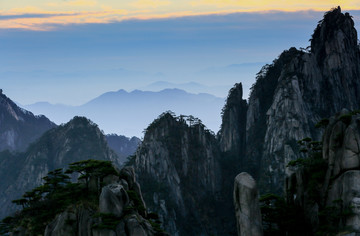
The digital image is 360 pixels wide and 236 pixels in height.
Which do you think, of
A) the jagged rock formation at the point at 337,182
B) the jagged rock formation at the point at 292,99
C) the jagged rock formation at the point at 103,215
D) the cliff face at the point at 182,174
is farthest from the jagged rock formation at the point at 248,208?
the jagged rock formation at the point at 292,99

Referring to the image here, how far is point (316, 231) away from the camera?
6550cm

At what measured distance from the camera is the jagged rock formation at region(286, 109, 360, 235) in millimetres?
61281

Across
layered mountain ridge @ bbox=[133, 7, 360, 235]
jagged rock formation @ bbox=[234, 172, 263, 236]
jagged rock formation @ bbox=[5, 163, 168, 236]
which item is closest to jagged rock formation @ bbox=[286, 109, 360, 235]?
jagged rock formation @ bbox=[234, 172, 263, 236]

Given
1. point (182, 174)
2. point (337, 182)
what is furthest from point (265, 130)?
point (337, 182)

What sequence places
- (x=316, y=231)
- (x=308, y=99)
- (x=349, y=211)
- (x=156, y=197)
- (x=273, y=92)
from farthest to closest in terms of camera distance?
1. (x=273, y=92)
2. (x=308, y=99)
3. (x=156, y=197)
4. (x=316, y=231)
5. (x=349, y=211)

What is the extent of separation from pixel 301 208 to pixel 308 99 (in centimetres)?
8364

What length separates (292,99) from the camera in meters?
142

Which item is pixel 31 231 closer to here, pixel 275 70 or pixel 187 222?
pixel 187 222

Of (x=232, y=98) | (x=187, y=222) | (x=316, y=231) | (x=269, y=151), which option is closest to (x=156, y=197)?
(x=187, y=222)

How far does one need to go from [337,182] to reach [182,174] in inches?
3612

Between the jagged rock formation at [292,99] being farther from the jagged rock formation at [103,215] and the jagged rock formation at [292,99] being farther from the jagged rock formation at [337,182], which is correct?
the jagged rock formation at [103,215]

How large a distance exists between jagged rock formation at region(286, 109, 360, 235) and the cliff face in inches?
2679

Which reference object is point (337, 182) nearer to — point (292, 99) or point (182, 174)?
point (292, 99)

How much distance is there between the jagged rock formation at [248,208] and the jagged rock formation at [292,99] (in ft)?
244
